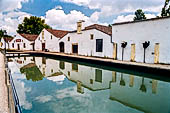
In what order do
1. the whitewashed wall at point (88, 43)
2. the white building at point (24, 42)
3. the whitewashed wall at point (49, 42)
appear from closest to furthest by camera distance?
the whitewashed wall at point (88, 43)
the whitewashed wall at point (49, 42)
the white building at point (24, 42)

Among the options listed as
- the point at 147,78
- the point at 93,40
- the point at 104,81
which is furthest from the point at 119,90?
the point at 93,40

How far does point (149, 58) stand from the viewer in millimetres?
11047

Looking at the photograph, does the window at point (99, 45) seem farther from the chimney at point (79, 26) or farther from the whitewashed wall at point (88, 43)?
the chimney at point (79, 26)

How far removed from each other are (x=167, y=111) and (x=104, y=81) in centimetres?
393

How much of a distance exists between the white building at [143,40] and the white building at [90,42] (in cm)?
122

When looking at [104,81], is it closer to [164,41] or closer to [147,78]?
[147,78]

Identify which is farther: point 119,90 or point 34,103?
point 119,90

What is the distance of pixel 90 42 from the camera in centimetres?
1669

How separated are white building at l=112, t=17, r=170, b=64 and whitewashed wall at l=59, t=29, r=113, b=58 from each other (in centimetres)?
103

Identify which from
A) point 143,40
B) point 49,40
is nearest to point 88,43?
point 143,40

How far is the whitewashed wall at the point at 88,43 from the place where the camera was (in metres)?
14.5

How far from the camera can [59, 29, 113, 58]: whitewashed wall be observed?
14547 mm

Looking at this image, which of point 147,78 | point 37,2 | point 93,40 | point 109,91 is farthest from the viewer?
point 93,40

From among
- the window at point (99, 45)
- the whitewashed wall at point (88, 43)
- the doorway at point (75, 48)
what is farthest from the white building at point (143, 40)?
the doorway at point (75, 48)
